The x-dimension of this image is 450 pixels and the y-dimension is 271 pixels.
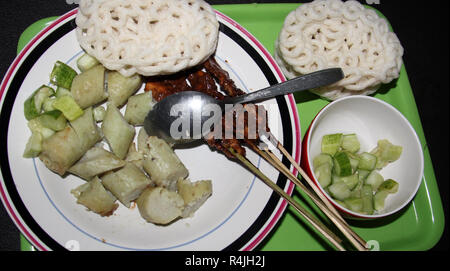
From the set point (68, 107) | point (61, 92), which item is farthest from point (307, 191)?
point (61, 92)

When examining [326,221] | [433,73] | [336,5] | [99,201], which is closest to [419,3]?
[433,73]

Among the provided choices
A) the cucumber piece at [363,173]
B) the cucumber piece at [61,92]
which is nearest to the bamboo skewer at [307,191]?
the cucumber piece at [363,173]

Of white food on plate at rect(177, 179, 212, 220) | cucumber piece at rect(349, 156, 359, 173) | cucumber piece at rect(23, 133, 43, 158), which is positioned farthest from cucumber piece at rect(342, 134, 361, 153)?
cucumber piece at rect(23, 133, 43, 158)

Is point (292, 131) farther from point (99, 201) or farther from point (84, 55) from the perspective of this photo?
point (84, 55)

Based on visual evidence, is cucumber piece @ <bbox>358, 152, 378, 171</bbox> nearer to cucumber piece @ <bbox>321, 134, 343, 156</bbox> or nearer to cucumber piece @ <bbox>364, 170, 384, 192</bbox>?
cucumber piece @ <bbox>364, 170, 384, 192</bbox>

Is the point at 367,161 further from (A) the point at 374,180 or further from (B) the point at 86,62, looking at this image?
(B) the point at 86,62

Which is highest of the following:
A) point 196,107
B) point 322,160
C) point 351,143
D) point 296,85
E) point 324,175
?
point 296,85
